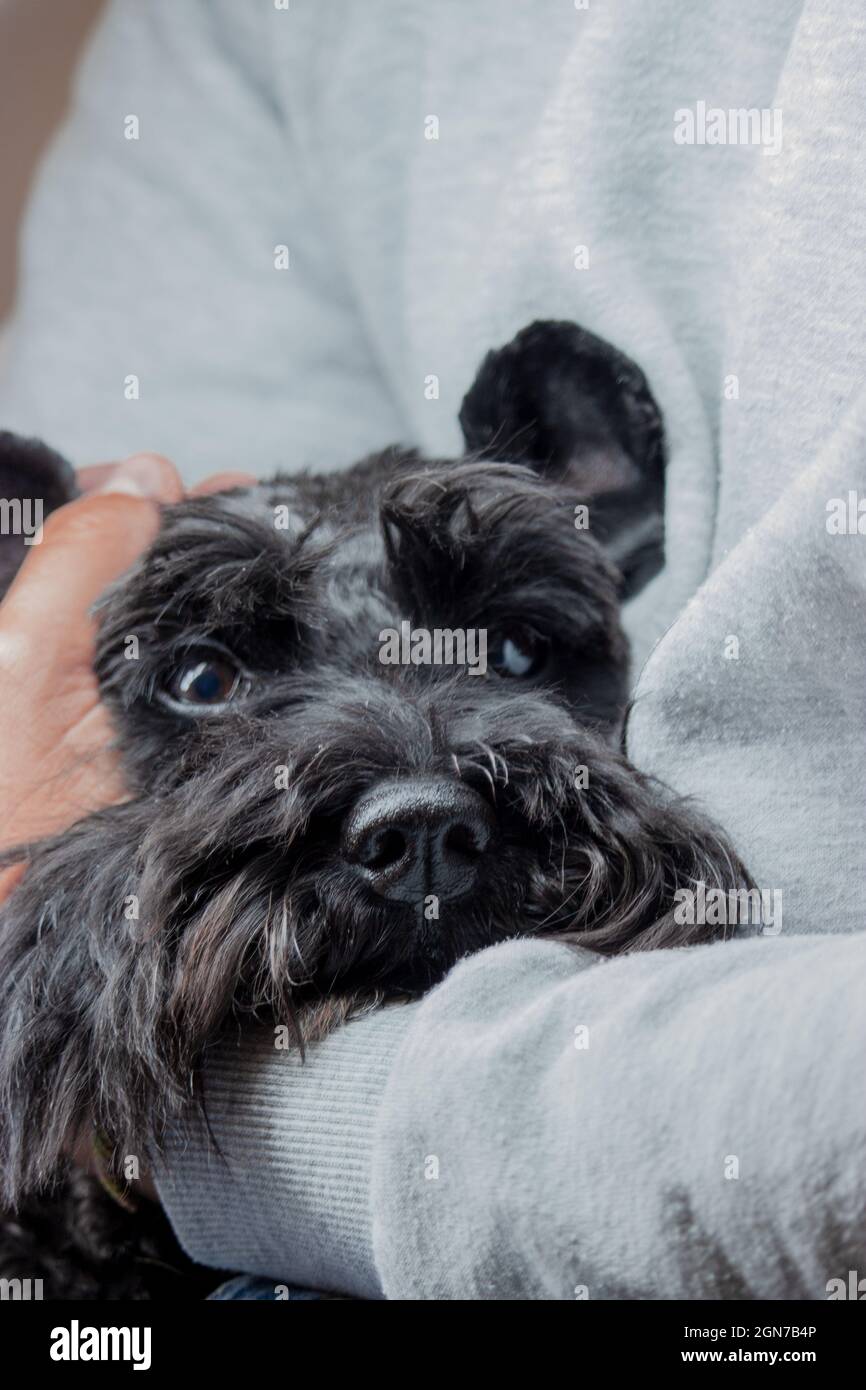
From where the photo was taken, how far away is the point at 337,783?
133 cm

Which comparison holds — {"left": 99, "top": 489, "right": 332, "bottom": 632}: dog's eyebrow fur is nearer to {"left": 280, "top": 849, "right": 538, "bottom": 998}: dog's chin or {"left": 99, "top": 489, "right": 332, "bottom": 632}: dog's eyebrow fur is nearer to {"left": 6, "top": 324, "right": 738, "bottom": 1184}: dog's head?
{"left": 6, "top": 324, "right": 738, "bottom": 1184}: dog's head

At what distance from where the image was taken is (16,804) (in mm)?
1754

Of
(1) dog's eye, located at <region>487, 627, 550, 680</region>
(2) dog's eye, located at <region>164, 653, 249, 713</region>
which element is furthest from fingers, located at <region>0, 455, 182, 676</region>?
(1) dog's eye, located at <region>487, 627, 550, 680</region>

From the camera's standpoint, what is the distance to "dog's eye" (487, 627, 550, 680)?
1.86 metres

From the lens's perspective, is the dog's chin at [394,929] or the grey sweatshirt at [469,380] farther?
the dog's chin at [394,929]

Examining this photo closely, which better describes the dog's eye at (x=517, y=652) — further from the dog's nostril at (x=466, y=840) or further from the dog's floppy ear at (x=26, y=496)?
the dog's floppy ear at (x=26, y=496)

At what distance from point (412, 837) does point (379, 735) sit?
19 centimetres

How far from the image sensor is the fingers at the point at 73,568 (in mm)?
1827

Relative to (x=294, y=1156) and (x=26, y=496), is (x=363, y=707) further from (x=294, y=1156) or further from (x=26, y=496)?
(x=26, y=496)

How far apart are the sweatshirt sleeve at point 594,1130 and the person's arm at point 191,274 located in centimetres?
169

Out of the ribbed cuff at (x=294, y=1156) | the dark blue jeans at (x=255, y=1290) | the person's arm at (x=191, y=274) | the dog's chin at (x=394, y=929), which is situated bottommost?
the dark blue jeans at (x=255, y=1290)

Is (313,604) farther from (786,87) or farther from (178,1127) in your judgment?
(786,87)

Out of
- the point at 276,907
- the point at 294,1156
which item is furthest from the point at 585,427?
the point at 294,1156

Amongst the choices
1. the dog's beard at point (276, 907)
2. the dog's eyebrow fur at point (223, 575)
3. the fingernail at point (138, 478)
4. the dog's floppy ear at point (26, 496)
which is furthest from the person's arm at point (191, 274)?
the dog's beard at point (276, 907)
